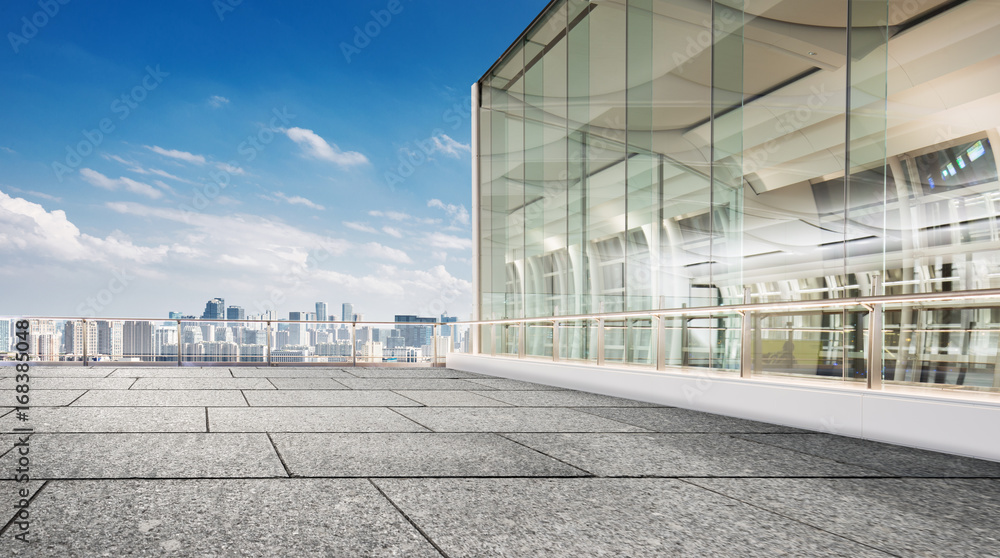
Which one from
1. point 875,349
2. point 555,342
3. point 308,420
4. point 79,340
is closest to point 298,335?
point 79,340

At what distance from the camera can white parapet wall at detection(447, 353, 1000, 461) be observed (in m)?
4.36

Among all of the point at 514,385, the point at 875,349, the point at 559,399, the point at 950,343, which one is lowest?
the point at 514,385

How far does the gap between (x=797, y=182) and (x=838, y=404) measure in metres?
5.00

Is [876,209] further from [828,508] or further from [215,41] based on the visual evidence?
[215,41]

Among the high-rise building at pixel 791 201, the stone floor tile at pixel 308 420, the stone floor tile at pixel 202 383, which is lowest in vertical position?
the stone floor tile at pixel 202 383

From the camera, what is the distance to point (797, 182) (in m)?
9.40

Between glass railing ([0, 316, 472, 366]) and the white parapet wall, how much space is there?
26.4 feet

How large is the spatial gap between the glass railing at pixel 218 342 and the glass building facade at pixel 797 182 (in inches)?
211

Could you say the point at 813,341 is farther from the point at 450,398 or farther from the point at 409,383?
the point at 409,383

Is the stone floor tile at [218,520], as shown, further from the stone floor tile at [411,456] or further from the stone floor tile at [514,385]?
the stone floor tile at [514,385]

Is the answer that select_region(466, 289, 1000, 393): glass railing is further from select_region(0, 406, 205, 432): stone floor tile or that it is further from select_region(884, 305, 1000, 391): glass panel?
select_region(0, 406, 205, 432): stone floor tile

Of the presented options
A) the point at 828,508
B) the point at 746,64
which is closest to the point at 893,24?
the point at 746,64

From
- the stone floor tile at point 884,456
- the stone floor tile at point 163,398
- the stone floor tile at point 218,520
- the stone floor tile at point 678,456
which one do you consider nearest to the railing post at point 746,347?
the stone floor tile at point 884,456

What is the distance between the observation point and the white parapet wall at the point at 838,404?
4.36m
